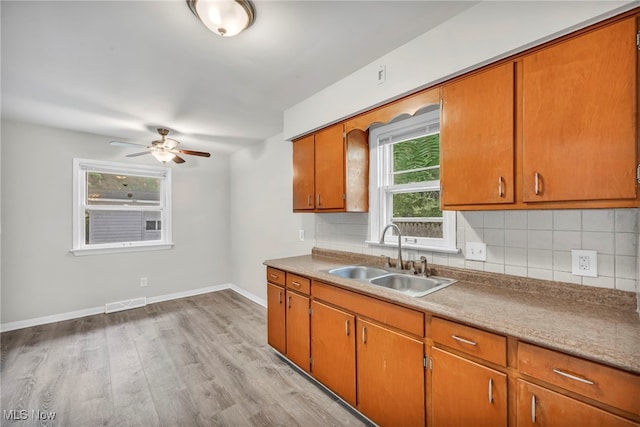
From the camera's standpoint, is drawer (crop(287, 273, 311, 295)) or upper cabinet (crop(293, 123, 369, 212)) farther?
upper cabinet (crop(293, 123, 369, 212))

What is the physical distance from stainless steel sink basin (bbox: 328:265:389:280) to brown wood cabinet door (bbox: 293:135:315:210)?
2.29 ft

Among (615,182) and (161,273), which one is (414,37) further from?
(161,273)

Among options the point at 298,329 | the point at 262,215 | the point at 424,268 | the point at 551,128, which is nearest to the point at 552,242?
the point at 551,128

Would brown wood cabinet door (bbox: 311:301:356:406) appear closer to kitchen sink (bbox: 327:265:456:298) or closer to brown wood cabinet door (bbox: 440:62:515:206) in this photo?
kitchen sink (bbox: 327:265:456:298)

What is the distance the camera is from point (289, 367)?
8.29 feet

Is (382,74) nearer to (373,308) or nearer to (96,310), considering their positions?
(373,308)

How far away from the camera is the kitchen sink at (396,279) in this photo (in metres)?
1.92

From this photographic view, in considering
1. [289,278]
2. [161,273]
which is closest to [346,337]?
[289,278]

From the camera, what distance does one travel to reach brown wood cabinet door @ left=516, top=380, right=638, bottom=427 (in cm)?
98

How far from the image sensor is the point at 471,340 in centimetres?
129

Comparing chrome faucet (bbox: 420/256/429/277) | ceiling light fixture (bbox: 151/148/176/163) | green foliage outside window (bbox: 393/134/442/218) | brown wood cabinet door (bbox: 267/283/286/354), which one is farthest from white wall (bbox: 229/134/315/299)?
chrome faucet (bbox: 420/256/429/277)

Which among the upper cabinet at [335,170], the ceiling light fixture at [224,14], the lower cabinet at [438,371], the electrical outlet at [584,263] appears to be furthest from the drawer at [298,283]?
the ceiling light fixture at [224,14]

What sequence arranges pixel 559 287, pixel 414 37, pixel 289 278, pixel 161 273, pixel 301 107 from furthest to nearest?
pixel 161 273 → pixel 301 107 → pixel 289 278 → pixel 414 37 → pixel 559 287

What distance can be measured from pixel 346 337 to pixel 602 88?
1.87 m
